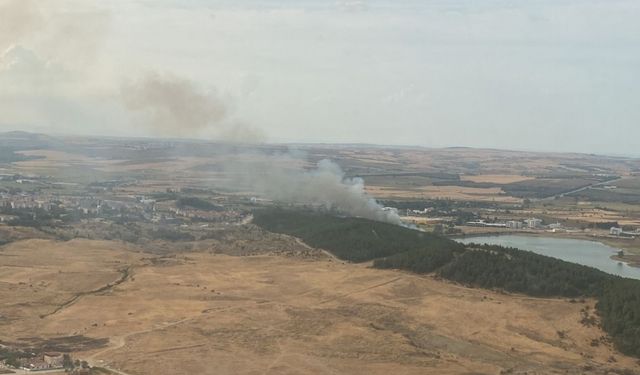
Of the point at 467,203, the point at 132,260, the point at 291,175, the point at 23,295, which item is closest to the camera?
the point at 23,295

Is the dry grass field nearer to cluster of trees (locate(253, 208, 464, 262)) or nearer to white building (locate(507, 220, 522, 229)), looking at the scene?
white building (locate(507, 220, 522, 229))

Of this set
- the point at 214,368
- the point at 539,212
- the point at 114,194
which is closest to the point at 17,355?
the point at 214,368

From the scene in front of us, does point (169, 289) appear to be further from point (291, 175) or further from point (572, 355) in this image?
point (291, 175)

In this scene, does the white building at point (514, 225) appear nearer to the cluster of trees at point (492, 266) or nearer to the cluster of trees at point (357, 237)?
the cluster of trees at point (357, 237)

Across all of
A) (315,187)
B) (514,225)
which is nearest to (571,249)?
(514,225)

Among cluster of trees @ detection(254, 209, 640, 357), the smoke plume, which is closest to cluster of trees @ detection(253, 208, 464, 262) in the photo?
cluster of trees @ detection(254, 209, 640, 357)

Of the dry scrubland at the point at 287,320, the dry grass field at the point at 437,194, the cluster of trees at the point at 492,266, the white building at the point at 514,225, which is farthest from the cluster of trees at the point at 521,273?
the dry grass field at the point at 437,194
